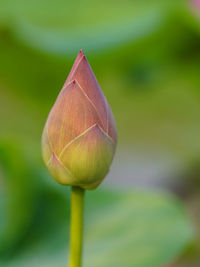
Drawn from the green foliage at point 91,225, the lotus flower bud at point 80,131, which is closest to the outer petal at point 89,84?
the lotus flower bud at point 80,131

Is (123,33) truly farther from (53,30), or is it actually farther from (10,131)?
(10,131)

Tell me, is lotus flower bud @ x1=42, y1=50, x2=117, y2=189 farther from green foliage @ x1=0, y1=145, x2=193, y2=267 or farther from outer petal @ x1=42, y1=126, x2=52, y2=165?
green foliage @ x1=0, y1=145, x2=193, y2=267

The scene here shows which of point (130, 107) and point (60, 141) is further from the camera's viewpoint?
point (130, 107)

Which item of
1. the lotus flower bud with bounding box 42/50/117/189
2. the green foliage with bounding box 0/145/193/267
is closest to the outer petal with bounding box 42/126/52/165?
the lotus flower bud with bounding box 42/50/117/189

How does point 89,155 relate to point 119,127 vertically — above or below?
below

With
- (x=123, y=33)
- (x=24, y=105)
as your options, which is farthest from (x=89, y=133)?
(x=24, y=105)

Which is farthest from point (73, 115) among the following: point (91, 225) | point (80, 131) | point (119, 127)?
point (119, 127)

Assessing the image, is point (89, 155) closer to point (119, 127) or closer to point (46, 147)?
point (46, 147)
